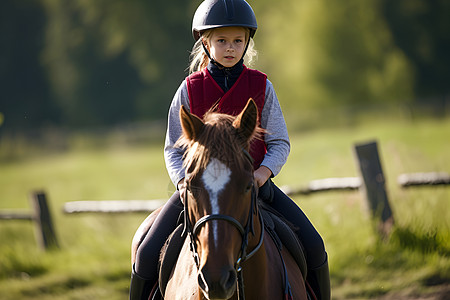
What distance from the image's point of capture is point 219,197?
7.92 feet

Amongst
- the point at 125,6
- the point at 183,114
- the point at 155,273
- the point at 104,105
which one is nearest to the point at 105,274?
the point at 155,273

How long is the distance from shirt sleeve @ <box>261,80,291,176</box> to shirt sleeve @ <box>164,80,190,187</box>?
0.46 metres

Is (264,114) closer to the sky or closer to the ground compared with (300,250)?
closer to the sky

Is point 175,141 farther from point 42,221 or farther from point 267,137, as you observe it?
point 42,221

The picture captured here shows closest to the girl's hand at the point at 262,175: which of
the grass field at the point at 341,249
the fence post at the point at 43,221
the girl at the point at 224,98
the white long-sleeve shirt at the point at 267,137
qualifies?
the white long-sleeve shirt at the point at 267,137

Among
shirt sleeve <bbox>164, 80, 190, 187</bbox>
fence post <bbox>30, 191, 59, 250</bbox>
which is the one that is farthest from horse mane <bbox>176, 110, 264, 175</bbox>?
fence post <bbox>30, 191, 59, 250</bbox>

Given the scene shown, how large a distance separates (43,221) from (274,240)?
6695 millimetres

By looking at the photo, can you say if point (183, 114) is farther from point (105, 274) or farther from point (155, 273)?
point (105, 274)

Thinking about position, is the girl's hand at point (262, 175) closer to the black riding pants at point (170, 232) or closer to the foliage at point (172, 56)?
the black riding pants at point (170, 232)

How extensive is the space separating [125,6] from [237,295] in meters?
46.1

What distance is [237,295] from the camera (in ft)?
8.80

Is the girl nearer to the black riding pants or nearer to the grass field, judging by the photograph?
the black riding pants

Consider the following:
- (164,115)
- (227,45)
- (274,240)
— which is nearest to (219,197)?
(274,240)

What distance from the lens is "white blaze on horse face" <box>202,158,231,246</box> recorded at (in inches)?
95.0
